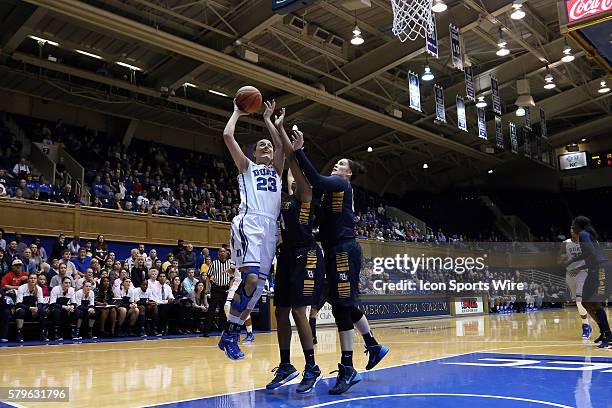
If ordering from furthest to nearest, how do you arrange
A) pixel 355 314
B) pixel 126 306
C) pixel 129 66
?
pixel 129 66 < pixel 126 306 < pixel 355 314

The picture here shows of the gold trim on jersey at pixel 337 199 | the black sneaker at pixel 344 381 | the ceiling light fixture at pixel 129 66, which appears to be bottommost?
the black sneaker at pixel 344 381

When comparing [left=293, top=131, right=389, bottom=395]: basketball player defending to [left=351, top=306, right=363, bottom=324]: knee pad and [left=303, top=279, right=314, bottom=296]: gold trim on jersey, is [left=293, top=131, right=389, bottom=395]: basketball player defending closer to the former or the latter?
[left=351, top=306, right=363, bottom=324]: knee pad

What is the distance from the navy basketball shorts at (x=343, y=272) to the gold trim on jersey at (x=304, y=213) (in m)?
0.32

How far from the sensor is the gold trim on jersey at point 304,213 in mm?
4371

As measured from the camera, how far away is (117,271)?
458 inches

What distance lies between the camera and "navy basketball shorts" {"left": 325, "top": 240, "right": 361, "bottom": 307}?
4316mm

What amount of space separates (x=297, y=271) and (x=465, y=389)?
4.86 ft

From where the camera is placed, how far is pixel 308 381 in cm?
405

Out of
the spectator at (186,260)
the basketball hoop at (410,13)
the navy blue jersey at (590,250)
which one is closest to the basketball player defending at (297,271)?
the navy blue jersey at (590,250)

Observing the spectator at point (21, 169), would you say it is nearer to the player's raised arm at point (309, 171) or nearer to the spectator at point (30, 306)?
the spectator at point (30, 306)

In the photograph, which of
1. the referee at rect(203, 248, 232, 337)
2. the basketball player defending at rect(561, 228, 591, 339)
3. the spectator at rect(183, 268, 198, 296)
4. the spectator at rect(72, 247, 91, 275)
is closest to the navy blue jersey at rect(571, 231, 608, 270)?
the basketball player defending at rect(561, 228, 591, 339)

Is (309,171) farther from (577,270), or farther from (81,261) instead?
(81,261)

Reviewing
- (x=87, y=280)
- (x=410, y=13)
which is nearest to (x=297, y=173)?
(x=87, y=280)

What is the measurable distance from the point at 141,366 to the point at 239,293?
2416mm
